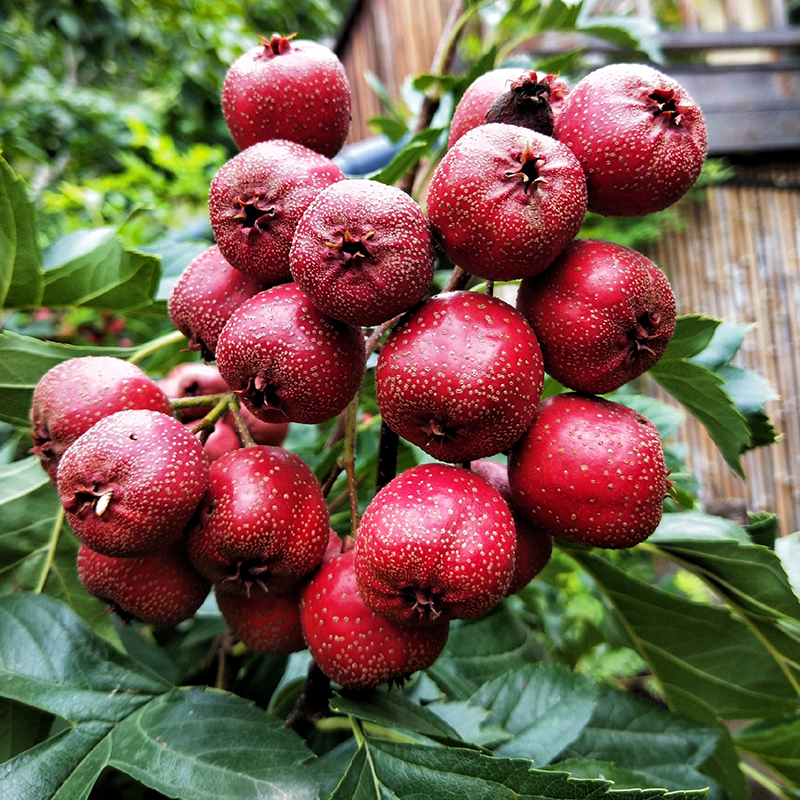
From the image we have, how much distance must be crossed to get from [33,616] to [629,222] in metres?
2.90

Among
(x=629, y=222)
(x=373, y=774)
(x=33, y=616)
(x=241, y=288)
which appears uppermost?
(x=241, y=288)

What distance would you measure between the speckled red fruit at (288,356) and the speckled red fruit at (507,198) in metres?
0.15

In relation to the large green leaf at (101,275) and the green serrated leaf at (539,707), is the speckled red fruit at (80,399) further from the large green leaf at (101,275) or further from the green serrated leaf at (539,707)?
the green serrated leaf at (539,707)

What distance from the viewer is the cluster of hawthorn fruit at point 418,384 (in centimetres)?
61

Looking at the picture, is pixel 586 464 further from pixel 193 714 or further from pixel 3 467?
pixel 3 467

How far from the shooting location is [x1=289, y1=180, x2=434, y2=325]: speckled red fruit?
600 millimetres

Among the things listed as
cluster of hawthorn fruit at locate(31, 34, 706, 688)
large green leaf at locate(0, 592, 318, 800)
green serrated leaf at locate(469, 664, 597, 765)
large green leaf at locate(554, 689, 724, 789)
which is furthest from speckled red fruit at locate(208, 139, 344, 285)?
large green leaf at locate(554, 689, 724, 789)

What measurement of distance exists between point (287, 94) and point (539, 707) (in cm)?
82

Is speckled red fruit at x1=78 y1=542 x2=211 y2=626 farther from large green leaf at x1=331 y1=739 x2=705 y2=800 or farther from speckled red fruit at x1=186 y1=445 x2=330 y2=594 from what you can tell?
large green leaf at x1=331 y1=739 x2=705 y2=800

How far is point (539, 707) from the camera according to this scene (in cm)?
89

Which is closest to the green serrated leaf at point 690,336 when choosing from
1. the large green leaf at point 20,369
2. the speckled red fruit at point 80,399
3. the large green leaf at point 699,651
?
the large green leaf at point 699,651

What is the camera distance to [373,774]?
2.39 feet

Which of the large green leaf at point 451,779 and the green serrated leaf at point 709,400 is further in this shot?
the green serrated leaf at point 709,400

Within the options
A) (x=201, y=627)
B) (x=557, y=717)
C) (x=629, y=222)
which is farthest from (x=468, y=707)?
(x=629, y=222)
